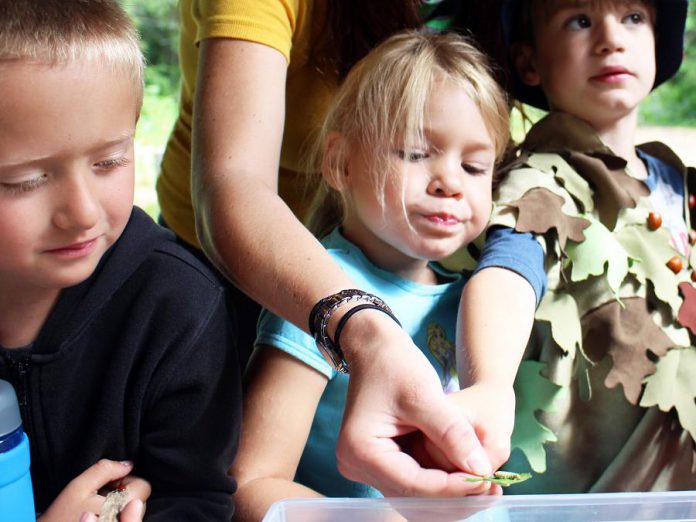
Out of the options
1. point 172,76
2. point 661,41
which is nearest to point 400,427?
point 661,41

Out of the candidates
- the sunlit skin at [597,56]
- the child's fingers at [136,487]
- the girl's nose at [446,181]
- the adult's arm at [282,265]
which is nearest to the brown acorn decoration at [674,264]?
the sunlit skin at [597,56]

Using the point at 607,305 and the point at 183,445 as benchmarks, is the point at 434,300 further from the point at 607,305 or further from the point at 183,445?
the point at 183,445

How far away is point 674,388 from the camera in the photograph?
125 centimetres

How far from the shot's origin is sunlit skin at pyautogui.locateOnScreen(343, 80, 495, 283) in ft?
3.89

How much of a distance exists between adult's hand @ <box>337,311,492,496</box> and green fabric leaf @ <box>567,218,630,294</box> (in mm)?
458

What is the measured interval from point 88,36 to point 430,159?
46 cm

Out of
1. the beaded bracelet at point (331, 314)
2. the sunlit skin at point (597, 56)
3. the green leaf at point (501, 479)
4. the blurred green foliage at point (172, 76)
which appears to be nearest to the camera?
the green leaf at point (501, 479)

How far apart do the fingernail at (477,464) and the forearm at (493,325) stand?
200mm

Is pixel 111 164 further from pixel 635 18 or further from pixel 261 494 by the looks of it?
pixel 635 18

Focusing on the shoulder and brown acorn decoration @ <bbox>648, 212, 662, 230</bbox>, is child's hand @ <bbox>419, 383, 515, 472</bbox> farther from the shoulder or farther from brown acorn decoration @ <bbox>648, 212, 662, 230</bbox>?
brown acorn decoration @ <bbox>648, 212, 662, 230</bbox>

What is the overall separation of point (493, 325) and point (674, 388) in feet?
1.03

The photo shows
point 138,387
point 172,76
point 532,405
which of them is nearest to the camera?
point 138,387

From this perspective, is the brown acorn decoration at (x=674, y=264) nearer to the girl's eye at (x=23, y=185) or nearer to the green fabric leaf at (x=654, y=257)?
the green fabric leaf at (x=654, y=257)

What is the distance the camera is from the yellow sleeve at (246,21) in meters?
1.15
